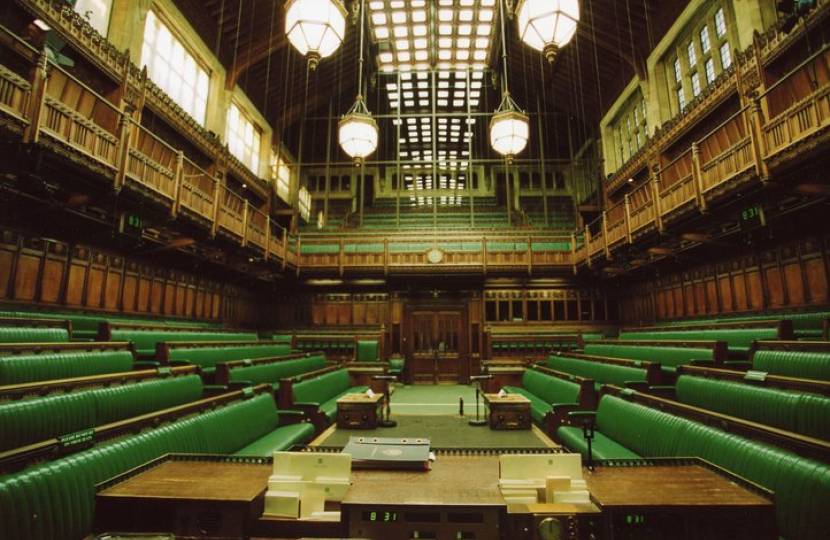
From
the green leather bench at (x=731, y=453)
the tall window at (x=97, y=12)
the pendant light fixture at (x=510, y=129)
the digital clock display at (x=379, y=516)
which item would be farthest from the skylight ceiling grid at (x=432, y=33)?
the digital clock display at (x=379, y=516)

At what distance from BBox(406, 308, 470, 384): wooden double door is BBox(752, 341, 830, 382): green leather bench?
923 cm

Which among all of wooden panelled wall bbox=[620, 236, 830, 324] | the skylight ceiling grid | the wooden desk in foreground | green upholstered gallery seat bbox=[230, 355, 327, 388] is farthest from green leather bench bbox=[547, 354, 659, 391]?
the skylight ceiling grid

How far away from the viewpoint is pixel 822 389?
278 centimetres

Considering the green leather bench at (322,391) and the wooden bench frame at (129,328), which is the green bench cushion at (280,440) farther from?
the wooden bench frame at (129,328)

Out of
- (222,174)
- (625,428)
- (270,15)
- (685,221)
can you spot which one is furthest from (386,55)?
(625,428)

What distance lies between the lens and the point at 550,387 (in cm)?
705

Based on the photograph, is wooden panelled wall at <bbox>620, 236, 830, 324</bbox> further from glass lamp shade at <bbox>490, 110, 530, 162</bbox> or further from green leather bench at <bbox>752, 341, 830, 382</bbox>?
glass lamp shade at <bbox>490, 110, 530, 162</bbox>

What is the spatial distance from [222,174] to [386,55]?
28.6 ft

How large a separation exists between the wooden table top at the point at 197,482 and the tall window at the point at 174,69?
421 inches

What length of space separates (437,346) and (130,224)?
30.9 ft

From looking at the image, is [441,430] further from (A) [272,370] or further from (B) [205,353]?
(B) [205,353]

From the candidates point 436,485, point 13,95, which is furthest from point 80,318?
point 436,485

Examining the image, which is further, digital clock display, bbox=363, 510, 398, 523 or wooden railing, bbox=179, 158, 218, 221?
wooden railing, bbox=179, 158, 218, 221

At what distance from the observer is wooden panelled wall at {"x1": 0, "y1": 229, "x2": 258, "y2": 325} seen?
6.46 meters
